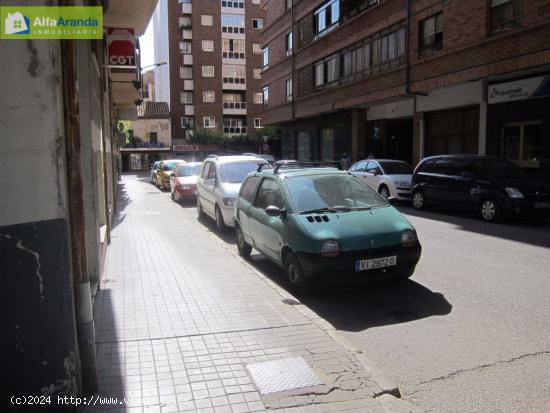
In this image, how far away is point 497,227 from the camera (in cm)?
1152

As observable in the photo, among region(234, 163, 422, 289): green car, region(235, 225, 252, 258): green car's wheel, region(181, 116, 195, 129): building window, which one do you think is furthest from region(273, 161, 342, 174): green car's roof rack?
region(181, 116, 195, 129): building window

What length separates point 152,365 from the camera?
13.3 feet

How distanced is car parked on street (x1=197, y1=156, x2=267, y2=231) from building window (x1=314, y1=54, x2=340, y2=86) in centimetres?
1724

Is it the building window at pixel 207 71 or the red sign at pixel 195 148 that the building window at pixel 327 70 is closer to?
the red sign at pixel 195 148

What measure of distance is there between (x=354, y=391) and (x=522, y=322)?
97.0 inches

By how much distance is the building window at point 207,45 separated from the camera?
61812 millimetres

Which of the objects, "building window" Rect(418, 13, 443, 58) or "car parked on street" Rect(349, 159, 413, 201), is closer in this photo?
"car parked on street" Rect(349, 159, 413, 201)

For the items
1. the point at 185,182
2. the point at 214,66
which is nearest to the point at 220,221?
the point at 185,182

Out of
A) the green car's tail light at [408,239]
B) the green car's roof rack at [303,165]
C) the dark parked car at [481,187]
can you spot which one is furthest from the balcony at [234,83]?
the green car's tail light at [408,239]

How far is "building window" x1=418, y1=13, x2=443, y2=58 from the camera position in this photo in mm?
19750

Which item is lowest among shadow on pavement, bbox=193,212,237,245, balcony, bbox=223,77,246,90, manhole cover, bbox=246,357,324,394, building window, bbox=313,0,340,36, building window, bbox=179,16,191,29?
shadow on pavement, bbox=193,212,237,245

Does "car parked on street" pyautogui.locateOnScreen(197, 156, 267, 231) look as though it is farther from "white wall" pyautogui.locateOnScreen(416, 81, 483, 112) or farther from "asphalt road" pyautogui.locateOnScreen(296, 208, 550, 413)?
"white wall" pyautogui.locateOnScreen(416, 81, 483, 112)

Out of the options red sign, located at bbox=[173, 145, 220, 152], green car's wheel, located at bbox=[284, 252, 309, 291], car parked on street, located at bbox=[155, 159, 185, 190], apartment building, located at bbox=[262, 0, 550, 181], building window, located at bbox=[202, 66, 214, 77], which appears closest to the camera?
green car's wheel, located at bbox=[284, 252, 309, 291]

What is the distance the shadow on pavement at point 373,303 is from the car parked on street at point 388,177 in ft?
32.1
